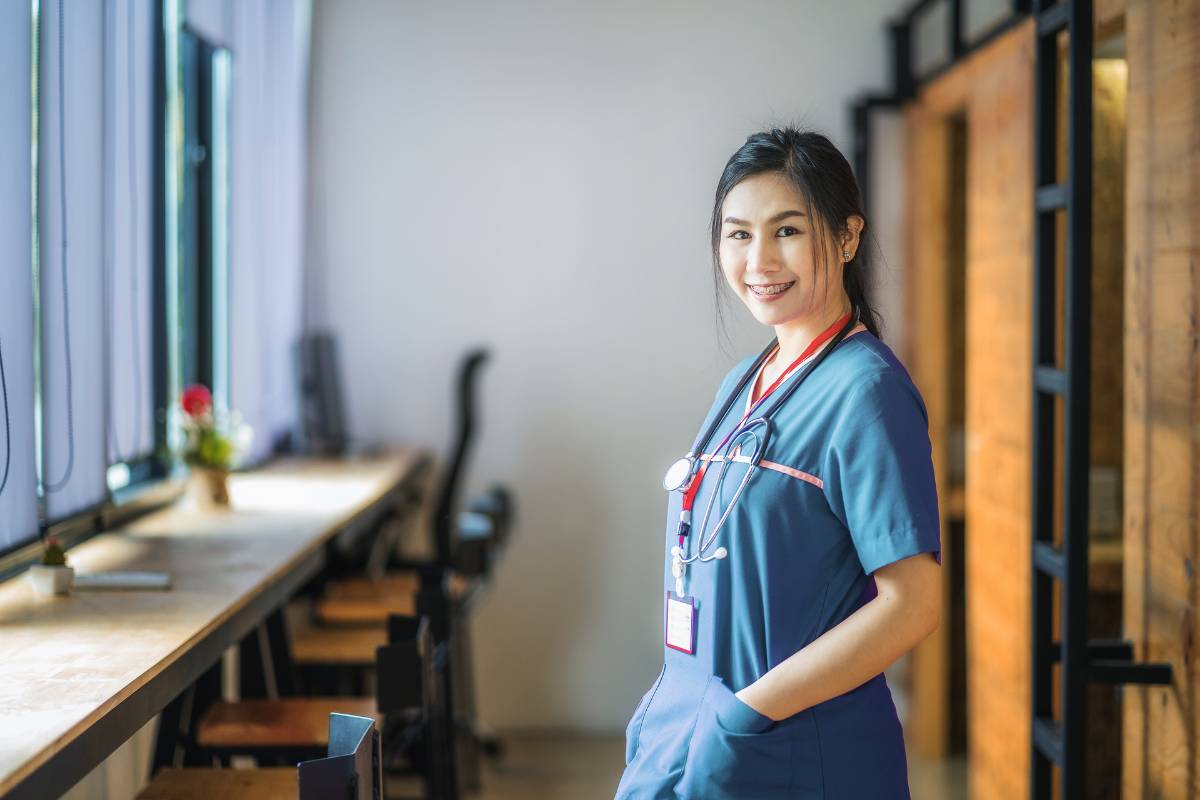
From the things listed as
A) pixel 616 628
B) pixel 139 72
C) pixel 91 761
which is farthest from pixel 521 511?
pixel 91 761

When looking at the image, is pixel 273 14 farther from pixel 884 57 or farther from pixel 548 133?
pixel 884 57

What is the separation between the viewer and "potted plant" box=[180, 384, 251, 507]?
9.28 ft

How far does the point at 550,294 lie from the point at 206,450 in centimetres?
167

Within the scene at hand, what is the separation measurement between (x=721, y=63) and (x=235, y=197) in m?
1.80

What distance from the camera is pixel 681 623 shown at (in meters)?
1.53

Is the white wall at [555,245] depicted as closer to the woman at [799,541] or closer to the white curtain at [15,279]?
the white curtain at [15,279]

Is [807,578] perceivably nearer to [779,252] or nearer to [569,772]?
[779,252]

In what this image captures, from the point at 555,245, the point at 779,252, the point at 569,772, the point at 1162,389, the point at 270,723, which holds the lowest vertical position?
the point at 569,772

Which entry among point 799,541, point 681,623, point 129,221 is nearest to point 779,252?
point 799,541

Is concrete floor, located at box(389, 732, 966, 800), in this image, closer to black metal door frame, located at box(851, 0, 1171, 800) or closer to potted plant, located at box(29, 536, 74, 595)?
black metal door frame, located at box(851, 0, 1171, 800)

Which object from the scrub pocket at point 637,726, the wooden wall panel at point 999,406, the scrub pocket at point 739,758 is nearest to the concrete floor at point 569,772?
the wooden wall panel at point 999,406

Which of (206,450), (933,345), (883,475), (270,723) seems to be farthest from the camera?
(933,345)

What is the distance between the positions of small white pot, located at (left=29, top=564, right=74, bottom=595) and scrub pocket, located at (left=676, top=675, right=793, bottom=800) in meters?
1.14

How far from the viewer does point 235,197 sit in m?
3.44
